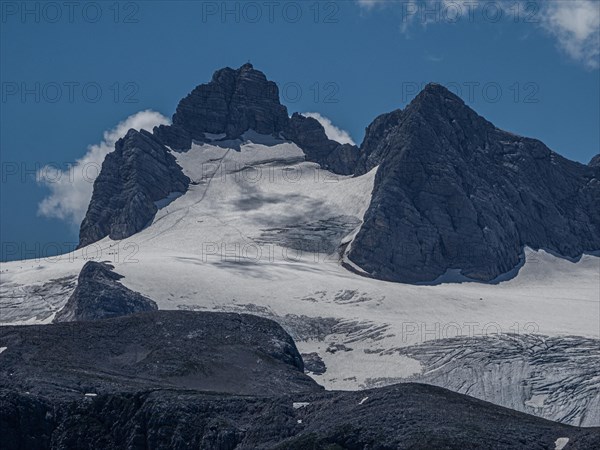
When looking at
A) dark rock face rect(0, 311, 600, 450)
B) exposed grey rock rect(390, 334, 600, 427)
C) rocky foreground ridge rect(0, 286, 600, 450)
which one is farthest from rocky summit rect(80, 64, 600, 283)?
rocky foreground ridge rect(0, 286, 600, 450)

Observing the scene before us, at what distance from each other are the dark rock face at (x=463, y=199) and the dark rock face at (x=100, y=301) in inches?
1510

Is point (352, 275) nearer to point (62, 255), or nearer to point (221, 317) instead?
point (62, 255)

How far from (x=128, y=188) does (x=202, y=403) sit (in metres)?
124

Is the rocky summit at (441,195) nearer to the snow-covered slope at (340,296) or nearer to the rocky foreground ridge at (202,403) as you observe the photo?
the snow-covered slope at (340,296)

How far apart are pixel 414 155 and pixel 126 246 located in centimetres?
3721

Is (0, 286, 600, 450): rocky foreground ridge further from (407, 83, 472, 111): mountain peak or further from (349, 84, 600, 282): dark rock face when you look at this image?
(407, 83, 472, 111): mountain peak

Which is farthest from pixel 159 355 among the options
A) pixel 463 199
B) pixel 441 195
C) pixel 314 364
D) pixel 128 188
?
pixel 128 188

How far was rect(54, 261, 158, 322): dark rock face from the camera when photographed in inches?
4734

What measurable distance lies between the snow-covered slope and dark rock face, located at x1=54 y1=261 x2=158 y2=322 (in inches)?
113

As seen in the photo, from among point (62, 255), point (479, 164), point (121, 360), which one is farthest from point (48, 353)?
point (479, 164)

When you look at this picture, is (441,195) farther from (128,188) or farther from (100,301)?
(100,301)

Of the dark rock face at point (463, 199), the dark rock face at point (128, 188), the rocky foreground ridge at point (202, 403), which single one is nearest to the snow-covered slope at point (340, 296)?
the dark rock face at point (128, 188)

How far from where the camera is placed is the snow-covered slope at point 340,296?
359ft

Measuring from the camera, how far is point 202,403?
6047 cm
